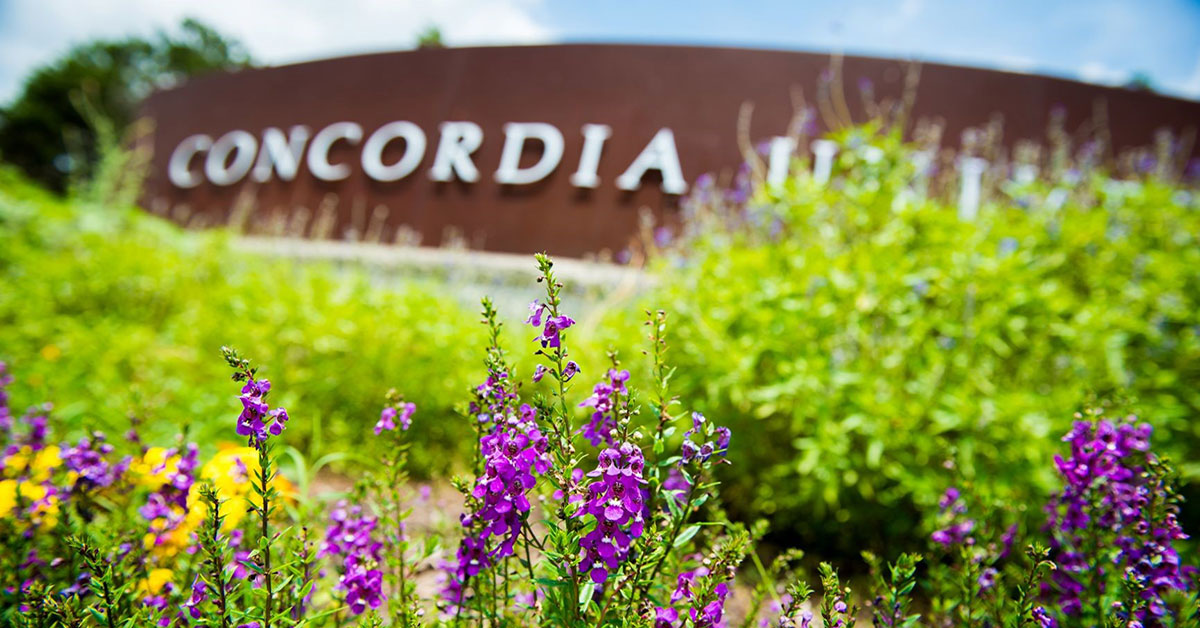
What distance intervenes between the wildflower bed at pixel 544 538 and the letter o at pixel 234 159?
765cm

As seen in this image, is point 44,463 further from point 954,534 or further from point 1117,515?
point 1117,515

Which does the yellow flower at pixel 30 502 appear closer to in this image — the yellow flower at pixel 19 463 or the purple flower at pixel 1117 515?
the yellow flower at pixel 19 463

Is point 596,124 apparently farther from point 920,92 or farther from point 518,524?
point 518,524

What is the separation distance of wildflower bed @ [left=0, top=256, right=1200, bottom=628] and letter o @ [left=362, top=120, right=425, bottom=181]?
581 cm

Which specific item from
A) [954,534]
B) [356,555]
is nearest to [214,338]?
[356,555]

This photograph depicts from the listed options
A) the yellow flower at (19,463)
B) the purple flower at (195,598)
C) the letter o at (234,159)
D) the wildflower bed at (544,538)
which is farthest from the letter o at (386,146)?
the purple flower at (195,598)

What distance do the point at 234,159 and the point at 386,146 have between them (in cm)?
271

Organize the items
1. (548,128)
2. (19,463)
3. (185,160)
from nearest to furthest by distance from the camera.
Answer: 1. (19,463)
2. (548,128)
3. (185,160)

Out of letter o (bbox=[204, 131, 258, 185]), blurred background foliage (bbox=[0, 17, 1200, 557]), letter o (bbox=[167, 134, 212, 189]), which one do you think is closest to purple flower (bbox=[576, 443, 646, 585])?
blurred background foliage (bbox=[0, 17, 1200, 557])

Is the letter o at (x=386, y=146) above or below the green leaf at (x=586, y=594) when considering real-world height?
above

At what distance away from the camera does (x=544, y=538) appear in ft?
2.85

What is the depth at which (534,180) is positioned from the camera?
21.5 feet

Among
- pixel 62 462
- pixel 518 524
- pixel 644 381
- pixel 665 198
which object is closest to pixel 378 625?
pixel 518 524

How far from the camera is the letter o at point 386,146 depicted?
710 cm
